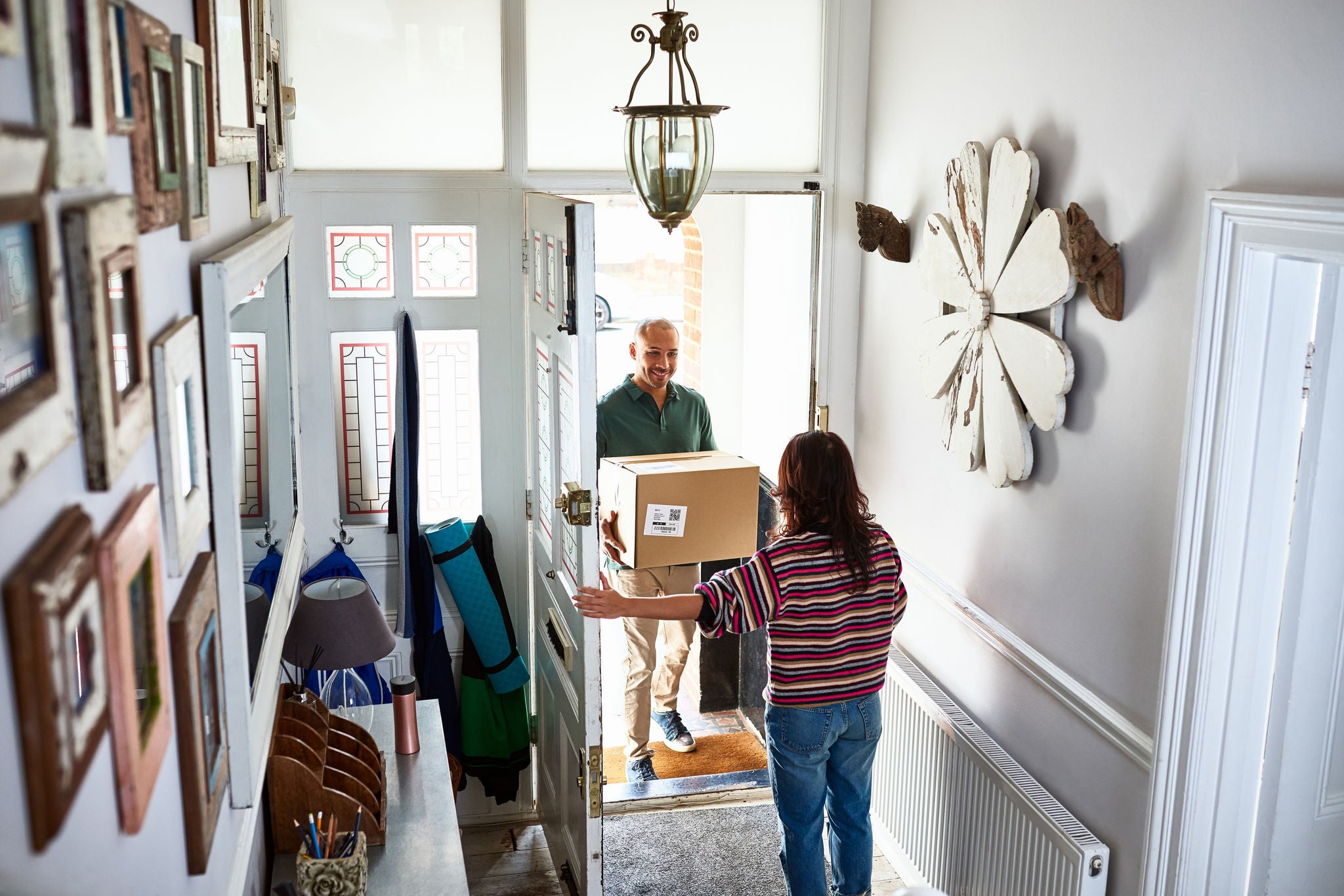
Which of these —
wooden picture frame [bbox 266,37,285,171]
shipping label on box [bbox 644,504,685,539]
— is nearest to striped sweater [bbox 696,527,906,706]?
shipping label on box [bbox 644,504,685,539]

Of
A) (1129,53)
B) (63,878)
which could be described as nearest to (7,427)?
(63,878)

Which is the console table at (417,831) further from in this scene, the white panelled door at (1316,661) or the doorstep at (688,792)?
the white panelled door at (1316,661)

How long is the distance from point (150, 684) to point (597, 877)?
2384mm

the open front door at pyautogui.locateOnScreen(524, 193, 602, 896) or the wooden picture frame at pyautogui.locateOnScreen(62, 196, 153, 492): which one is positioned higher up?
the wooden picture frame at pyautogui.locateOnScreen(62, 196, 153, 492)

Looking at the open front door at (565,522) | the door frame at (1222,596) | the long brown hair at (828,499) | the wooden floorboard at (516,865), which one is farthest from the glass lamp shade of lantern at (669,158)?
the wooden floorboard at (516,865)

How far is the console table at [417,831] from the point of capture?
7.35 ft

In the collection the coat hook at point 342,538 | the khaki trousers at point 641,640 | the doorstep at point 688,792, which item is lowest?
the doorstep at point 688,792

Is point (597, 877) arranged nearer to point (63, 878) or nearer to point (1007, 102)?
point (1007, 102)

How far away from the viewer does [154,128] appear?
127cm

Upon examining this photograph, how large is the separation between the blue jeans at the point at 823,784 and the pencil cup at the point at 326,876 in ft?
4.08

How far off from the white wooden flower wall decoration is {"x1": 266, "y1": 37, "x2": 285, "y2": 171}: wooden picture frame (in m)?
1.78

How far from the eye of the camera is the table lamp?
2.80m

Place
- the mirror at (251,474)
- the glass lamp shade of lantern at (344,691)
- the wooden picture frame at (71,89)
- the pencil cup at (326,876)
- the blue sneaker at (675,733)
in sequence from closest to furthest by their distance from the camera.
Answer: the wooden picture frame at (71,89)
the mirror at (251,474)
the pencil cup at (326,876)
the glass lamp shade of lantern at (344,691)
the blue sneaker at (675,733)

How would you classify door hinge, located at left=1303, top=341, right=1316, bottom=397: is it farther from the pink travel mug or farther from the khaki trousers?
the khaki trousers
